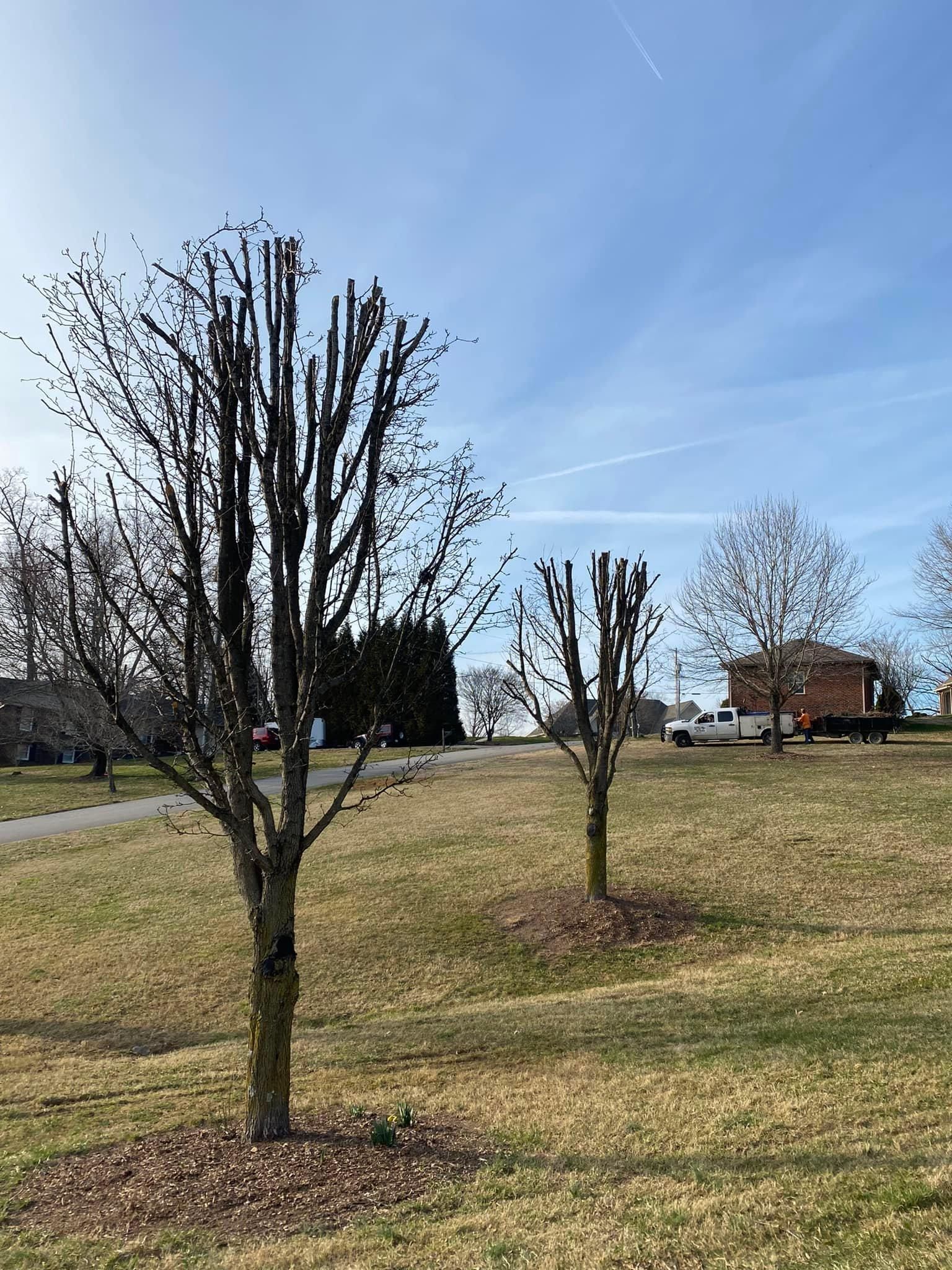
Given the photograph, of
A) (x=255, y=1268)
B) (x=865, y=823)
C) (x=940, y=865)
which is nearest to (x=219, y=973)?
(x=255, y=1268)

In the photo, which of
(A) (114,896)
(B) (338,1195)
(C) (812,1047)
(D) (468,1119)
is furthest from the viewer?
(A) (114,896)

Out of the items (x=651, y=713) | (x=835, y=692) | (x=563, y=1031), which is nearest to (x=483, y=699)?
(x=651, y=713)

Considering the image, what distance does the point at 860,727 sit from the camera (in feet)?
97.0

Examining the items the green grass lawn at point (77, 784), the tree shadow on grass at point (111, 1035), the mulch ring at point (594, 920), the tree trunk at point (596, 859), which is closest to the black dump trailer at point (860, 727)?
the green grass lawn at point (77, 784)

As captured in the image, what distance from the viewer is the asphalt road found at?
2061 centimetres

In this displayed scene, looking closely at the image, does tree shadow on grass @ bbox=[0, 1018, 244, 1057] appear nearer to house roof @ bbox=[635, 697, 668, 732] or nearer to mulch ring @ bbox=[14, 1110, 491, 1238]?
mulch ring @ bbox=[14, 1110, 491, 1238]

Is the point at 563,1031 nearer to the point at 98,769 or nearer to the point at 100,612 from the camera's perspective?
the point at 100,612

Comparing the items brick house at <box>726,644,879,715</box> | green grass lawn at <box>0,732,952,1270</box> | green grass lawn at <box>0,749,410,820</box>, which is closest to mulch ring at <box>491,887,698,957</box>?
green grass lawn at <box>0,732,952,1270</box>

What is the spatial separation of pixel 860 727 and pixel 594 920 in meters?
23.0

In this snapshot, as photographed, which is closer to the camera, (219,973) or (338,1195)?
(338,1195)

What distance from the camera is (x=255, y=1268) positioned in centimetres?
320

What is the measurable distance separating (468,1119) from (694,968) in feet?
13.6

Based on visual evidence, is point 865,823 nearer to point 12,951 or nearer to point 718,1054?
point 718,1054

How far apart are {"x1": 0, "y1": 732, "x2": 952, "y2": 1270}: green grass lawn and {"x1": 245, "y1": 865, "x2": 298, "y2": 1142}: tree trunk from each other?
2.44 ft
